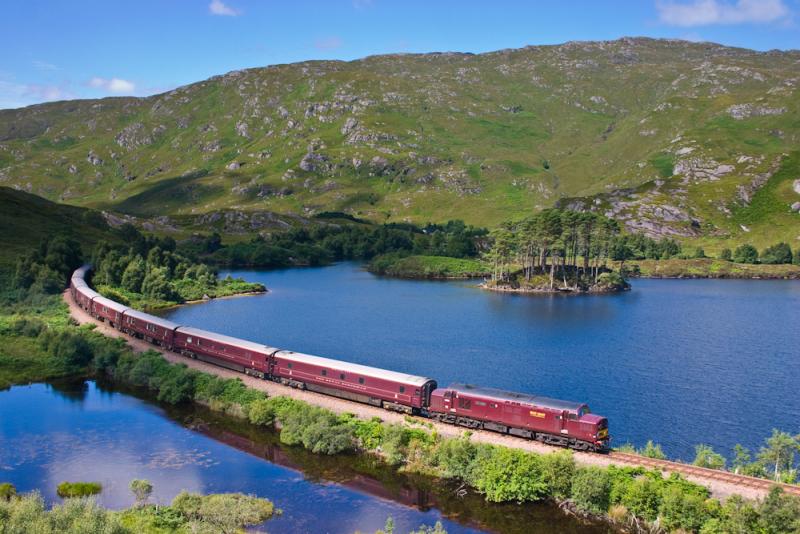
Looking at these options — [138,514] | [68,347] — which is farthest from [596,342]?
[138,514]

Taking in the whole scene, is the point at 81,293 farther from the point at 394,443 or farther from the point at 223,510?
the point at 223,510

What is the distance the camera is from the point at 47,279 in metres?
131

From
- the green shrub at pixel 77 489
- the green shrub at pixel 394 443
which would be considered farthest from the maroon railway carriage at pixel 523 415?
the green shrub at pixel 77 489

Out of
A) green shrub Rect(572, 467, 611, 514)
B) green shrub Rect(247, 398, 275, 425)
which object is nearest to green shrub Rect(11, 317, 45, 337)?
green shrub Rect(247, 398, 275, 425)

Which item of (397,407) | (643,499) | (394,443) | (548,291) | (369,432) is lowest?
(369,432)

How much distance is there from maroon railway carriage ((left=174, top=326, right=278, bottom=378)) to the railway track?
38.1 metres

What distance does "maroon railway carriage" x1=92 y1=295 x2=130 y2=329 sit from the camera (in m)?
97.3

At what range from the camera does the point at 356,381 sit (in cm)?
6306

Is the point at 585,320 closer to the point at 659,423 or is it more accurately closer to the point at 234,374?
the point at 659,423

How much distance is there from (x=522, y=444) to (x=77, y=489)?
33702 millimetres

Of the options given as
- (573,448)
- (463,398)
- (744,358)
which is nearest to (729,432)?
(573,448)

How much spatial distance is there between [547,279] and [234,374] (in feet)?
361

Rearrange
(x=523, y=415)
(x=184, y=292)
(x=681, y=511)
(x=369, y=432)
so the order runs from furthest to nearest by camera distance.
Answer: (x=184, y=292)
(x=369, y=432)
(x=523, y=415)
(x=681, y=511)

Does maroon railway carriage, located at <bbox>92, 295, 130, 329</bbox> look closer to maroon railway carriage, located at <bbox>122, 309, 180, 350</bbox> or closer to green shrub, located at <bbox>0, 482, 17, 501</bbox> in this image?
maroon railway carriage, located at <bbox>122, 309, 180, 350</bbox>
